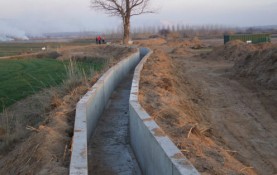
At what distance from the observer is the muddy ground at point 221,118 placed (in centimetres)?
679

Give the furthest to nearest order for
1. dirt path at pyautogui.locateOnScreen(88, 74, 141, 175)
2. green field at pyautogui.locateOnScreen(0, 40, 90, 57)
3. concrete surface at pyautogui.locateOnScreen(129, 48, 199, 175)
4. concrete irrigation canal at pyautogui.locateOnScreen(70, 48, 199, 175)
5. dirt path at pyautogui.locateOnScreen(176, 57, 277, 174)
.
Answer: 1. green field at pyautogui.locateOnScreen(0, 40, 90, 57)
2. dirt path at pyautogui.locateOnScreen(176, 57, 277, 174)
3. dirt path at pyautogui.locateOnScreen(88, 74, 141, 175)
4. concrete irrigation canal at pyautogui.locateOnScreen(70, 48, 199, 175)
5. concrete surface at pyautogui.locateOnScreen(129, 48, 199, 175)

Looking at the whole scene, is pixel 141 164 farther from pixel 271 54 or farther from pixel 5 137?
pixel 271 54

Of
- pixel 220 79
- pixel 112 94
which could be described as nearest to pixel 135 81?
pixel 112 94

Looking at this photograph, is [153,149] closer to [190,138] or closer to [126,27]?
[190,138]

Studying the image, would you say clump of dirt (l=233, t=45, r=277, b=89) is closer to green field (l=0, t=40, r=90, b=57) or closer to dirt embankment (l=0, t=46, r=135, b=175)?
dirt embankment (l=0, t=46, r=135, b=175)

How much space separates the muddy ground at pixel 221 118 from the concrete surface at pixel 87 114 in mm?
1023

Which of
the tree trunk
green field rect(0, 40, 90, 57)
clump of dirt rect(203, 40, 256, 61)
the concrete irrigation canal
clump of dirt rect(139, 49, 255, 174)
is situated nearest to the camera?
the concrete irrigation canal

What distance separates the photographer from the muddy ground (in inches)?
267

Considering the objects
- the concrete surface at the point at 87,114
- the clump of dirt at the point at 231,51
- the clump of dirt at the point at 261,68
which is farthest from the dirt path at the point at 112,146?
the clump of dirt at the point at 231,51

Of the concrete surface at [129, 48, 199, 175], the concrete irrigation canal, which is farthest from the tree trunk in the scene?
the concrete surface at [129, 48, 199, 175]

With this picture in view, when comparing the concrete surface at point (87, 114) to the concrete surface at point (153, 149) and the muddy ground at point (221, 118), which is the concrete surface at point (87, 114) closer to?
the concrete surface at point (153, 149)

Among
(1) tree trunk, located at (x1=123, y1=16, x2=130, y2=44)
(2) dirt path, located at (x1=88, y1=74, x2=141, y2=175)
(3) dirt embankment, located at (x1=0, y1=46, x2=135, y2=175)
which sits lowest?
(2) dirt path, located at (x1=88, y1=74, x2=141, y2=175)

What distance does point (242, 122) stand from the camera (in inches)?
517

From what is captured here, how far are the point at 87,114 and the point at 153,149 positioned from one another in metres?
2.73
